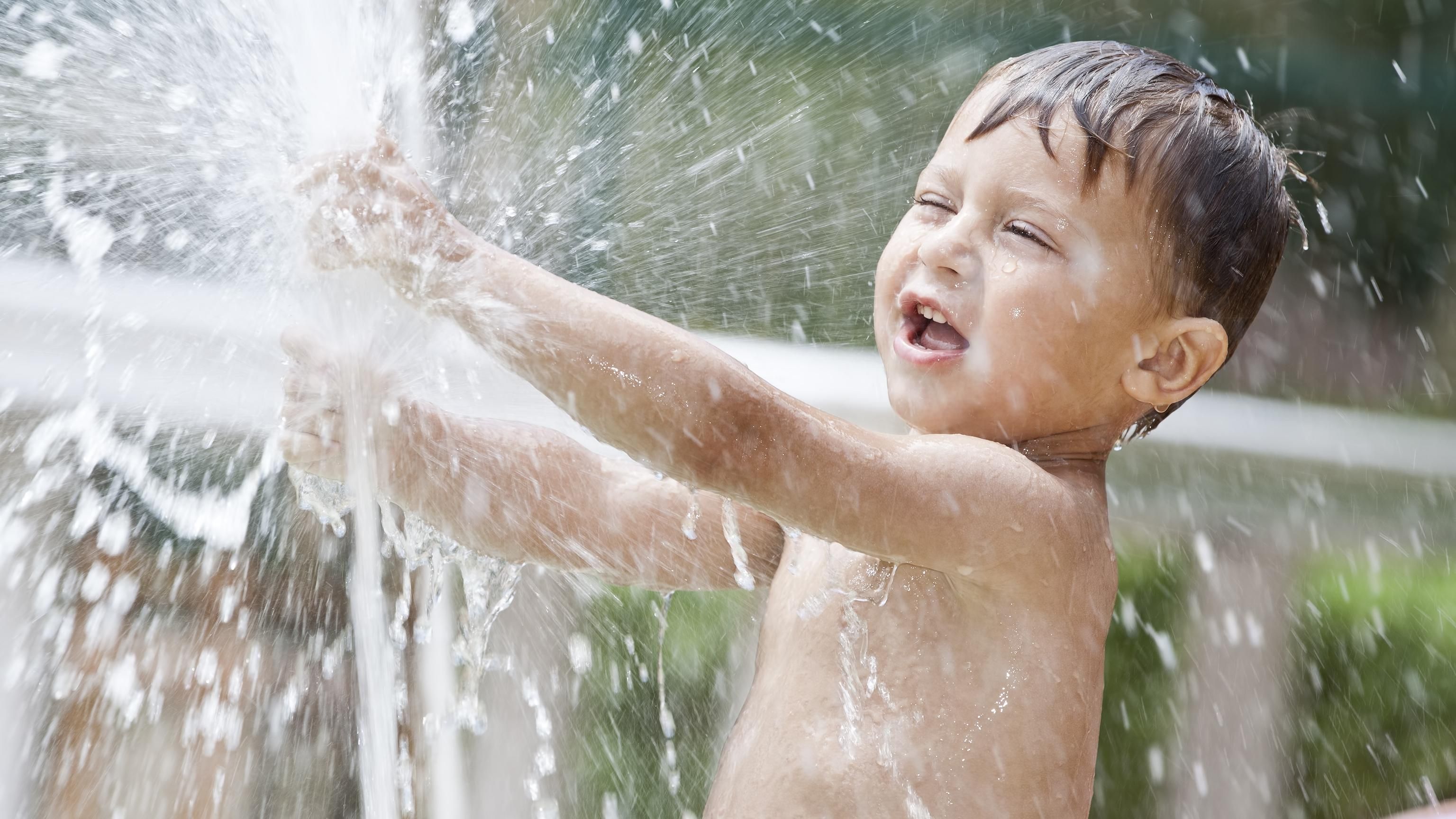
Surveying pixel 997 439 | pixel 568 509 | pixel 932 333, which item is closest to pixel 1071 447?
pixel 997 439

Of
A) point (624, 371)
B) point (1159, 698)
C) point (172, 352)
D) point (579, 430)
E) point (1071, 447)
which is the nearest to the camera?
point (624, 371)

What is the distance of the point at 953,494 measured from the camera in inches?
46.6

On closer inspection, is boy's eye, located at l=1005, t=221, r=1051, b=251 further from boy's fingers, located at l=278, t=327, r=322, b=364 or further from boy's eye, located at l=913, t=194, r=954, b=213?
boy's fingers, located at l=278, t=327, r=322, b=364

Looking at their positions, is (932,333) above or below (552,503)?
above

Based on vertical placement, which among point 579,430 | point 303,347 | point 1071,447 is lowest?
point 579,430

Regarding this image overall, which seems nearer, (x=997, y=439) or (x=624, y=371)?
(x=624, y=371)

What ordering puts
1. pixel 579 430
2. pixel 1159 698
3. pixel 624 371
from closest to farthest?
pixel 624 371
pixel 579 430
pixel 1159 698

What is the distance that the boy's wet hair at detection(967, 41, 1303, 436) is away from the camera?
4.32 ft

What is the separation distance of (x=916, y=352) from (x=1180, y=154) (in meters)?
0.33

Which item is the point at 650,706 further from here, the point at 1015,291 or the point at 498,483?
the point at 1015,291

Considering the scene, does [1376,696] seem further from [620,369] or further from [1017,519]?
[620,369]

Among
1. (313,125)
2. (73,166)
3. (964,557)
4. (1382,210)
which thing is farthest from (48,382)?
(1382,210)

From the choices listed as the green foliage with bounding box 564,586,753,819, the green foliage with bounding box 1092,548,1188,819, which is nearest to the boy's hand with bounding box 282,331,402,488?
the green foliage with bounding box 564,586,753,819

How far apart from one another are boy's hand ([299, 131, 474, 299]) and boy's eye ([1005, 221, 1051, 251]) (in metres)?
0.55
